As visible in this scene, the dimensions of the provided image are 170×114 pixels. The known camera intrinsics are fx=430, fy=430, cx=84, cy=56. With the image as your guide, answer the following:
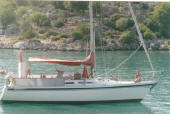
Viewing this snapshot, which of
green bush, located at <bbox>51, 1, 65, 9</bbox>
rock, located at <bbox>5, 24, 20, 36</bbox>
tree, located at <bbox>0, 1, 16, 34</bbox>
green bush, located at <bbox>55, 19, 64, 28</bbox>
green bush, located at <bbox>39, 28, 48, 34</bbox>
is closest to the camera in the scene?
rock, located at <bbox>5, 24, 20, 36</bbox>

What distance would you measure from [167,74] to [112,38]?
5260 centimetres

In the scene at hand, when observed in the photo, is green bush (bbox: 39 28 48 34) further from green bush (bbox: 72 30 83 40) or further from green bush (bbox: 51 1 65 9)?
green bush (bbox: 51 1 65 9)

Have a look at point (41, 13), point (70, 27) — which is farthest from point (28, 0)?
point (70, 27)

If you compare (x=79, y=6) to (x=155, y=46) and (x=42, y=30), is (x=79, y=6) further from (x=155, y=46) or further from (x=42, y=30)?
(x=155, y=46)

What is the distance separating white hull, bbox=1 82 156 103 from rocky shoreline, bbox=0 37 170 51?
52886mm

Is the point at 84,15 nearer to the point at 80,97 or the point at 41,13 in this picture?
the point at 41,13

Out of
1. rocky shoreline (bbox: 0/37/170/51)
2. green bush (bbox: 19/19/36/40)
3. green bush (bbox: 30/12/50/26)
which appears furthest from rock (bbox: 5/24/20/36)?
green bush (bbox: 30/12/50/26)

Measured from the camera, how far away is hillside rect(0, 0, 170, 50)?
91375mm

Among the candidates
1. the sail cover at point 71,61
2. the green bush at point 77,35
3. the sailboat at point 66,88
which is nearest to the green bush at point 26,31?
the green bush at point 77,35

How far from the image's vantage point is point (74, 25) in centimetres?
10212

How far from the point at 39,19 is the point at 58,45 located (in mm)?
16678

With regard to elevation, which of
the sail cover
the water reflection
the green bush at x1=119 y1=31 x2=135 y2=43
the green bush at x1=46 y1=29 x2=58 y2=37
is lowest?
the water reflection

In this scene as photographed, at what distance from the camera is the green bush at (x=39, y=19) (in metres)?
102

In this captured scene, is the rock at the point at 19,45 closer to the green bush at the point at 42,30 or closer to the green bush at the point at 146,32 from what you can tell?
the green bush at the point at 42,30
